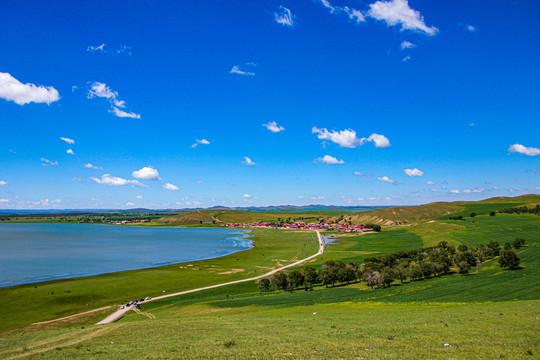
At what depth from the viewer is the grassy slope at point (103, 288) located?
57.5 m

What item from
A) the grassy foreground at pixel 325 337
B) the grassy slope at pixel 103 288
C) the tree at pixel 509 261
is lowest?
the grassy slope at pixel 103 288

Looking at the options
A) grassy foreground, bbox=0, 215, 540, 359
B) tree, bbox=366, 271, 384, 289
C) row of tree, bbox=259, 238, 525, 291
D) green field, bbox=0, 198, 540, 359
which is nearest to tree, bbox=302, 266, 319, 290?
row of tree, bbox=259, 238, 525, 291

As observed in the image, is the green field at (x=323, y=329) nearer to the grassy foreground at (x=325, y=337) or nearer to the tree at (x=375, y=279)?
the grassy foreground at (x=325, y=337)

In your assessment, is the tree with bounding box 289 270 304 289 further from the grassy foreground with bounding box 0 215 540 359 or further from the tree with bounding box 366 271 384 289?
the grassy foreground with bounding box 0 215 540 359

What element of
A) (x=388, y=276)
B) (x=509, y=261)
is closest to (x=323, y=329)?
(x=388, y=276)

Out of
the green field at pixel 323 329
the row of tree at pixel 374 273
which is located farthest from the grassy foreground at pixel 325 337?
the row of tree at pixel 374 273

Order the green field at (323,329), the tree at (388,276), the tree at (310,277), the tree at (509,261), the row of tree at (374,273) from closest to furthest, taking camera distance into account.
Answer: the green field at (323,329), the tree at (388,276), the row of tree at (374,273), the tree at (509,261), the tree at (310,277)

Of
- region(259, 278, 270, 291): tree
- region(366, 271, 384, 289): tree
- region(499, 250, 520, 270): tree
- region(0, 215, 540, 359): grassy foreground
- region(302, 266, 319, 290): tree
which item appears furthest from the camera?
region(302, 266, 319, 290): tree

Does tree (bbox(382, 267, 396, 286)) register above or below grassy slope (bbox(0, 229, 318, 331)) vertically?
above

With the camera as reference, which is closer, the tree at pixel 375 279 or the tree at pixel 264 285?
the tree at pixel 375 279

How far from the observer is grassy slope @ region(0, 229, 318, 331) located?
57.5 metres

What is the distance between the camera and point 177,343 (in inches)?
920

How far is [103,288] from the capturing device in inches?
2965

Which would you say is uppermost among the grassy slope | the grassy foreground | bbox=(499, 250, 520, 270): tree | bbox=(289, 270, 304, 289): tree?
the grassy foreground
